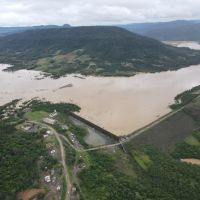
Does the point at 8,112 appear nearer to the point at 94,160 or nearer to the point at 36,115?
the point at 36,115

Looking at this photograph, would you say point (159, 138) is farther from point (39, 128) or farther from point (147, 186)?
point (39, 128)

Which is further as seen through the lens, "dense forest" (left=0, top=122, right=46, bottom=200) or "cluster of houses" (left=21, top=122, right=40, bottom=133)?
"cluster of houses" (left=21, top=122, right=40, bottom=133)

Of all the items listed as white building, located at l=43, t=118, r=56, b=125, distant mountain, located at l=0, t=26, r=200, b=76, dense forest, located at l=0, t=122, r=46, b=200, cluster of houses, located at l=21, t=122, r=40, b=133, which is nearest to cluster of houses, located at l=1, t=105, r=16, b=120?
cluster of houses, located at l=21, t=122, r=40, b=133

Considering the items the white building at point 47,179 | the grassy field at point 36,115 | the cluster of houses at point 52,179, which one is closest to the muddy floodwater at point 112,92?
the grassy field at point 36,115

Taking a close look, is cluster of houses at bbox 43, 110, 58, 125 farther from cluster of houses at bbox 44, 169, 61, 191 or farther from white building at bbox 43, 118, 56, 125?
cluster of houses at bbox 44, 169, 61, 191

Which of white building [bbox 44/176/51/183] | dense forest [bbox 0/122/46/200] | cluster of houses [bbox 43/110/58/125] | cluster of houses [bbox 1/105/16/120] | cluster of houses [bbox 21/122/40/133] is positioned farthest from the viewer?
cluster of houses [bbox 1/105/16/120]

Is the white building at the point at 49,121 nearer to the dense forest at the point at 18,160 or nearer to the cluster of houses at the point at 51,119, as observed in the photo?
the cluster of houses at the point at 51,119
